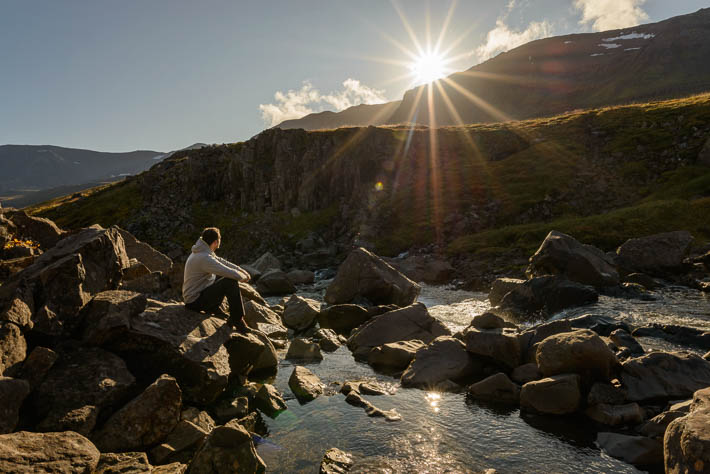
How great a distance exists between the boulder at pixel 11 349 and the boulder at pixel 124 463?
311 centimetres

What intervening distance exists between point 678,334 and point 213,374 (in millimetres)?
19194

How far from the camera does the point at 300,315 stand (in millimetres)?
23922

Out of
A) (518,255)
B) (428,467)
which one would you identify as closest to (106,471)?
(428,467)

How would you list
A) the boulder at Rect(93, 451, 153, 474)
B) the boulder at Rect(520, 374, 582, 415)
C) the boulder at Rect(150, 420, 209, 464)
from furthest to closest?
1. the boulder at Rect(520, 374, 582, 415)
2. the boulder at Rect(150, 420, 209, 464)
3. the boulder at Rect(93, 451, 153, 474)

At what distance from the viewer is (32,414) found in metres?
9.07

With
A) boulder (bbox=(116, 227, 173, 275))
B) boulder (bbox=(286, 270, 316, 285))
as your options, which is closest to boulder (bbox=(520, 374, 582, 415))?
boulder (bbox=(116, 227, 173, 275))

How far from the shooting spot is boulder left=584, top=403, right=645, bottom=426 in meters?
11.2

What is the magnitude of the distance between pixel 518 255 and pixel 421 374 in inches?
1125

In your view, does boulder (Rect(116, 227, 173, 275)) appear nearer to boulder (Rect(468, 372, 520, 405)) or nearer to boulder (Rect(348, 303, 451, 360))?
boulder (Rect(348, 303, 451, 360))

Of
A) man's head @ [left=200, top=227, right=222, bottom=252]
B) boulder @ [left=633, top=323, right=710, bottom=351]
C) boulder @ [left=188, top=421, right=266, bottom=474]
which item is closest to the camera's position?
boulder @ [left=188, top=421, right=266, bottom=474]

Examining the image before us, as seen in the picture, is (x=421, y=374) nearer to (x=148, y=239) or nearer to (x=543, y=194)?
(x=543, y=194)

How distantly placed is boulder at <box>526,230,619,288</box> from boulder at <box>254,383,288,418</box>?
22174 millimetres

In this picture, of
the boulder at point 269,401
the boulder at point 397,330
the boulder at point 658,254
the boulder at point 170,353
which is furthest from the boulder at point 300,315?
the boulder at point 658,254

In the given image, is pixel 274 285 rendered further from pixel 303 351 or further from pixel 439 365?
pixel 439 365
